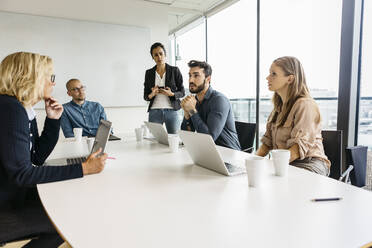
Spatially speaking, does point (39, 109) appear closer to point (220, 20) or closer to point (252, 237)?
point (220, 20)

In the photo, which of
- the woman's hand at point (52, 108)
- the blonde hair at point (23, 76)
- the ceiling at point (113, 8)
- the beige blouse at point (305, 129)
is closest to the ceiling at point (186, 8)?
the ceiling at point (113, 8)

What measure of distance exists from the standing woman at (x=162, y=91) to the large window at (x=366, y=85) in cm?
192

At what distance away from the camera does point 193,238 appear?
0.65 meters

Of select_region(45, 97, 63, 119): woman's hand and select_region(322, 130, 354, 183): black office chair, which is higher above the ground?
select_region(45, 97, 63, 119): woman's hand

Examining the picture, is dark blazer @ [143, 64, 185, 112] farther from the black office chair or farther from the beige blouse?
the black office chair

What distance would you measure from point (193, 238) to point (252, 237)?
15 cm

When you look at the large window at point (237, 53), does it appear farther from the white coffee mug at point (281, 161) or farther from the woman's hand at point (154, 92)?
the white coffee mug at point (281, 161)

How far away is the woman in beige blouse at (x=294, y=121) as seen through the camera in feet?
5.07

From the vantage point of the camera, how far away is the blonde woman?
1.07 metres

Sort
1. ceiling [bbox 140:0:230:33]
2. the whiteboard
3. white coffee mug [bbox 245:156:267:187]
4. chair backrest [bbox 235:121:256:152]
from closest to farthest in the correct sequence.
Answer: white coffee mug [bbox 245:156:267:187]
chair backrest [bbox 235:121:256:152]
the whiteboard
ceiling [bbox 140:0:230:33]

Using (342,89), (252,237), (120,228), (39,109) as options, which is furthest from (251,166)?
(39,109)

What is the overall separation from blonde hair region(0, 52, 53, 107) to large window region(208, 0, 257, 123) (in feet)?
11.0

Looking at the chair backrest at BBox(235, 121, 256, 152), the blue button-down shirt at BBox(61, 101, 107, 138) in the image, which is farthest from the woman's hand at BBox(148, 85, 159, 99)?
the chair backrest at BBox(235, 121, 256, 152)

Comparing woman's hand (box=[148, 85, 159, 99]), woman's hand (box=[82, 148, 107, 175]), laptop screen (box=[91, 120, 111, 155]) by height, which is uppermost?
woman's hand (box=[148, 85, 159, 99])
